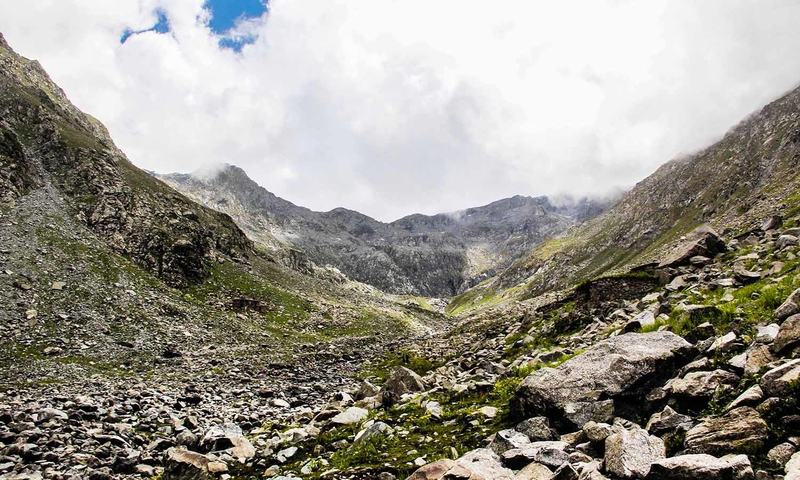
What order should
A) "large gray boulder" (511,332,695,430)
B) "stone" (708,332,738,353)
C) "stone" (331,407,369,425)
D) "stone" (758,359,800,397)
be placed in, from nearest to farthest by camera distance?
"stone" (758,359,800,397)
"stone" (708,332,738,353)
"large gray boulder" (511,332,695,430)
"stone" (331,407,369,425)

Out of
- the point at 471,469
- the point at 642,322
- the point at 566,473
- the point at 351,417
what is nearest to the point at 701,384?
the point at 566,473

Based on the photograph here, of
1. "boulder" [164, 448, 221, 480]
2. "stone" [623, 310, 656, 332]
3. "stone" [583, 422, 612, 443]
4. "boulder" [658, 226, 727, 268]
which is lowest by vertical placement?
"boulder" [164, 448, 221, 480]

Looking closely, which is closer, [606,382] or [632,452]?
[632,452]

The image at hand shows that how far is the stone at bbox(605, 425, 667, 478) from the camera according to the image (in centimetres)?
709

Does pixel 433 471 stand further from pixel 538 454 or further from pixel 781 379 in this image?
pixel 781 379

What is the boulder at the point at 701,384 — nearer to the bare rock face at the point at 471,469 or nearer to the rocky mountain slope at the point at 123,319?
the bare rock face at the point at 471,469

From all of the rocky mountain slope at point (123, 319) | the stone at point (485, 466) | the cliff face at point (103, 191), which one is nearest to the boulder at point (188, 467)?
the rocky mountain slope at point (123, 319)

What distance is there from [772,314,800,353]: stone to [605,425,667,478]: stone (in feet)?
10.5

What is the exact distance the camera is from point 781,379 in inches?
289

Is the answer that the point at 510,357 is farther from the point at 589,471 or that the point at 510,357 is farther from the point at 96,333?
the point at 96,333

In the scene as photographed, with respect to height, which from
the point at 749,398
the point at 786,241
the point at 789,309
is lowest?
the point at 749,398

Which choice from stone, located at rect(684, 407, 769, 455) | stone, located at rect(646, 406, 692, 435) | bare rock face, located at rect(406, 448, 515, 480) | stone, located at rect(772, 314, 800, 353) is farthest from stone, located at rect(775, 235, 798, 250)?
bare rock face, located at rect(406, 448, 515, 480)

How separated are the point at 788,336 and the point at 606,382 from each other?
380 cm

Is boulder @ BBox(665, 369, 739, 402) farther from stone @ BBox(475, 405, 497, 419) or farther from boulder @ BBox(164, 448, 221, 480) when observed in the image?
boulder @ BBox(164, 448, 221, 480)
